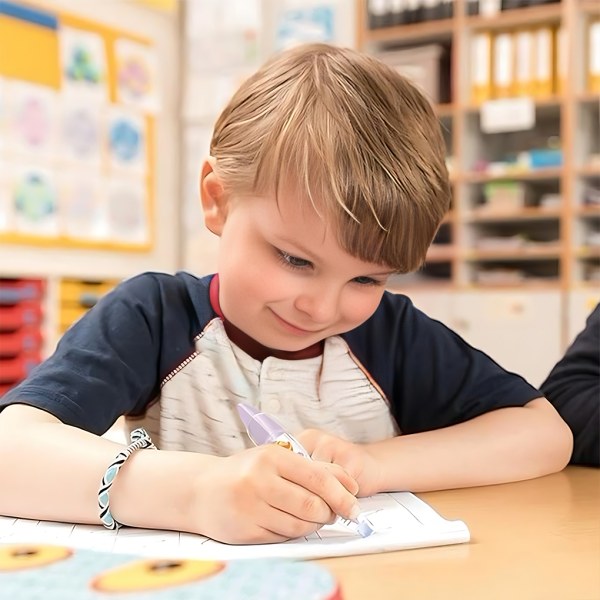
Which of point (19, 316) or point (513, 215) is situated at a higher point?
point (513, 215)

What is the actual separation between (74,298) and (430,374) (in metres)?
3.13

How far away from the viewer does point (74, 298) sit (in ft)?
12.5

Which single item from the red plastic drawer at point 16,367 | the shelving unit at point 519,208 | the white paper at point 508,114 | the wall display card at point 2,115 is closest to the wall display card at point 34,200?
the wall display card at point 2,115

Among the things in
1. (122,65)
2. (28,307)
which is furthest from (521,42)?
(28,307)

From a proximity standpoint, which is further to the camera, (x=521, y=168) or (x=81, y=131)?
(x=81, y=131)

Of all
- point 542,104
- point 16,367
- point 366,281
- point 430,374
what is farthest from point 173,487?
point 542,104

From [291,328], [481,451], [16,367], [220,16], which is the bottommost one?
[16,367]

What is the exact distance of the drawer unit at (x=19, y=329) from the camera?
3488 mm

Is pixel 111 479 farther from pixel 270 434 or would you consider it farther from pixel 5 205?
pixel 5 205

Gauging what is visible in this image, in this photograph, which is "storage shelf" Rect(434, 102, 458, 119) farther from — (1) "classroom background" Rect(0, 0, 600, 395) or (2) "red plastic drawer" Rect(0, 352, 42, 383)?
(2) "red plastic drawer" Rect(0, 352, 42, 383)

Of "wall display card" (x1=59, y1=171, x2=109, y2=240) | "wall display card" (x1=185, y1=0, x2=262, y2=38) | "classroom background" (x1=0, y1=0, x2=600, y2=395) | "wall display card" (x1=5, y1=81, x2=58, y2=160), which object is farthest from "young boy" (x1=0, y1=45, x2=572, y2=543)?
"wall display card" (x1=185, y1=0, x2=262, y2=38)

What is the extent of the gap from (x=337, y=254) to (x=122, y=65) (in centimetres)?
355

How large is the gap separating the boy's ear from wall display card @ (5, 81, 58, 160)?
119 inches

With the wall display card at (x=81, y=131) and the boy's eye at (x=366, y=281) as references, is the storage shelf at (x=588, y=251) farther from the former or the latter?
the boy's eye at (x=366, y=281)
